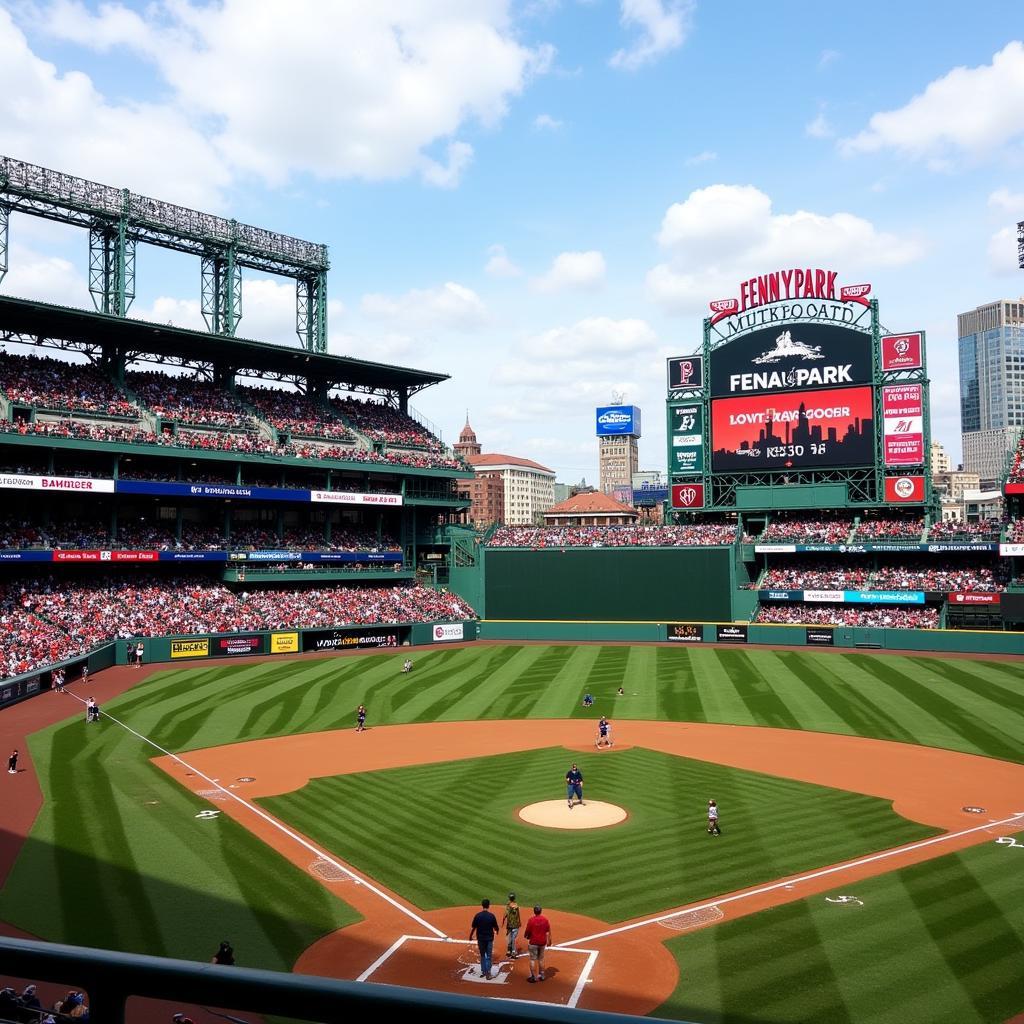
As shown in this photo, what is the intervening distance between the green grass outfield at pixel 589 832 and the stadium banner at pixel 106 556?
3442 cm

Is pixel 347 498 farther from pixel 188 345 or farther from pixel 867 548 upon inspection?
pixel 867 548

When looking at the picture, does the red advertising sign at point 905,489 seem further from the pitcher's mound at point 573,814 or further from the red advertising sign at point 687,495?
the pitcher's mound at point 573,814

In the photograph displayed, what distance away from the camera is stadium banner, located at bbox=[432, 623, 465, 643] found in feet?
231

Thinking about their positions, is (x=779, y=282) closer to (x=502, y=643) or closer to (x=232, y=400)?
(x=502, y=643)

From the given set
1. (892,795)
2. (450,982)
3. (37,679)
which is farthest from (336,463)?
(450,982)

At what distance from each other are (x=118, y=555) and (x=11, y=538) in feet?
21.3

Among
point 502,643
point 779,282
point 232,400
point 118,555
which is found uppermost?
point 779,282

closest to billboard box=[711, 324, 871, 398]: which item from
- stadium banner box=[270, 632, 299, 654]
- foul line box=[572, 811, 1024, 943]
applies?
stadium banner box=[270, 632, 299, 654]

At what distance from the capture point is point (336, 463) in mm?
73688

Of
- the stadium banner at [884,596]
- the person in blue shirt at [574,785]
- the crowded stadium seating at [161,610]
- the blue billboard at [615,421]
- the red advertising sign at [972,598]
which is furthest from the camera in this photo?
the blue billboard at [615,421]

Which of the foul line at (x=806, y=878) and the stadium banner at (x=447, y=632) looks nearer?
the foul line at (x=806, y=878)

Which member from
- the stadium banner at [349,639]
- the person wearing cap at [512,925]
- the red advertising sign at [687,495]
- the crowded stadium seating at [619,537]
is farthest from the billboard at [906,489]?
the person wearing cap at [512,925]

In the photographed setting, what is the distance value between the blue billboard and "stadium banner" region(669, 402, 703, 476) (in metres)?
33.6

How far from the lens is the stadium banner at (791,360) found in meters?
73.3
